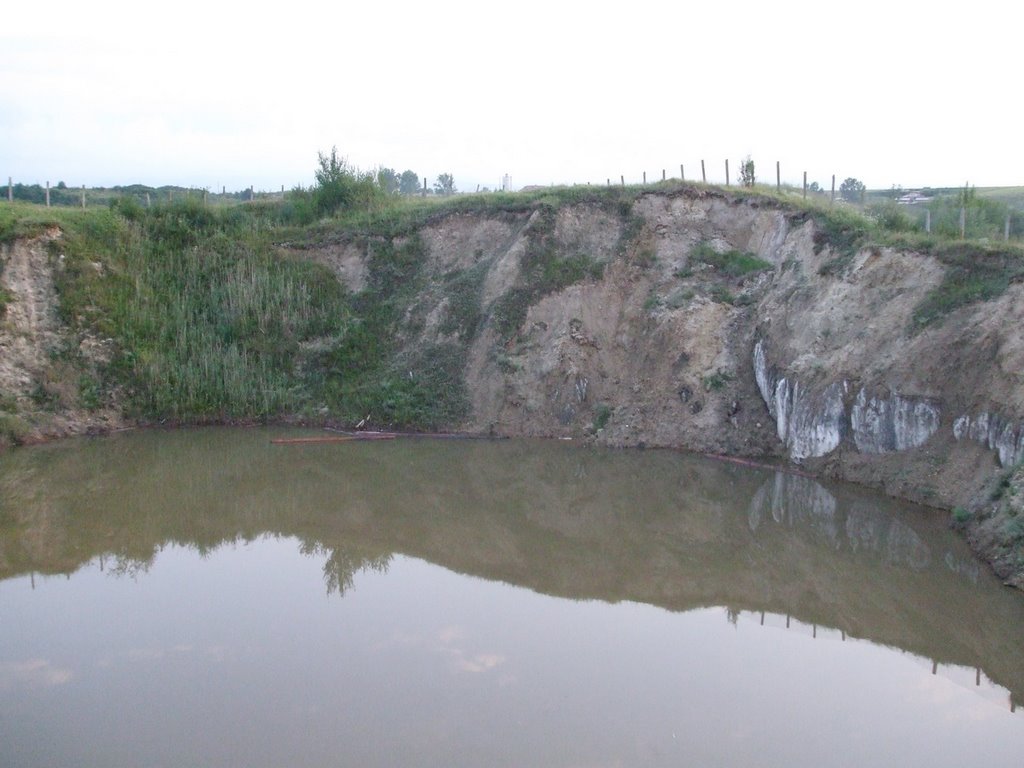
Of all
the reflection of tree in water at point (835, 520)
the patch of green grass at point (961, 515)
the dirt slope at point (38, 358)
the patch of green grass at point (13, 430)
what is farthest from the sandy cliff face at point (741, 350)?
the patch of green grass at point (13, 430)

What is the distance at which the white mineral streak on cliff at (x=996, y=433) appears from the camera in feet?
45.8

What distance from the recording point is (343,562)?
13961 millimetres

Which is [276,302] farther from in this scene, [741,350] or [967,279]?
[967,279]

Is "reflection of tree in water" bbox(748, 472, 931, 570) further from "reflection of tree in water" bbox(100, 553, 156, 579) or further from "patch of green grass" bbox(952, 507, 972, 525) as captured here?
"reflection of tree in water" bbox(100, 553, 156, 579)

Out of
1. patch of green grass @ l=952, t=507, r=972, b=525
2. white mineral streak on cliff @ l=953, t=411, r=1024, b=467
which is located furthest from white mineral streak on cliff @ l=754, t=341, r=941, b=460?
patch of green grass @ l=952, t=507, r=972, b=525

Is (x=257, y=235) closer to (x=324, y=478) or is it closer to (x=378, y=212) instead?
(x=378, y=212)

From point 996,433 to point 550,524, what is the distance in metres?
6.93

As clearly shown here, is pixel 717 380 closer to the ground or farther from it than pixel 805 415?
farther from it

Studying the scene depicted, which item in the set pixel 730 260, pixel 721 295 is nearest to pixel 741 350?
pixel 721 295

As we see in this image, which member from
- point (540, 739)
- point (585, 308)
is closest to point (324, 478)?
point (585, 308)

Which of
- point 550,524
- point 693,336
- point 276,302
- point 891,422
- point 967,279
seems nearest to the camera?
point 550,524

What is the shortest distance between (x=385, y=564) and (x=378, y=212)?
14952mm

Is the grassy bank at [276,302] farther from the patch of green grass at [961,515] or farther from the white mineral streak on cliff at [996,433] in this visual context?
the patch of green grass at [961,515]

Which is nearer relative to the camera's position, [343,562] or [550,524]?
[343,562]
